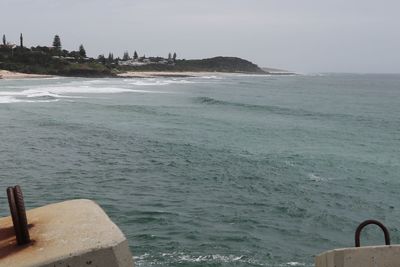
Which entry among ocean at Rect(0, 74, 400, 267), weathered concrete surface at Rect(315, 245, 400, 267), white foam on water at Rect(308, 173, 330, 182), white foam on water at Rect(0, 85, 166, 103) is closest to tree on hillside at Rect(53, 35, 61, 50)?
white foam on water at Rect(0, 85, 166, 103)

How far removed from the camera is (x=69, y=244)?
3299mm

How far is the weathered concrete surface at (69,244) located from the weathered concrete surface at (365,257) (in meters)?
2.08

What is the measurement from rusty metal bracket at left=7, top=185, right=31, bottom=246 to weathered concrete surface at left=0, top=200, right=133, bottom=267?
63mm

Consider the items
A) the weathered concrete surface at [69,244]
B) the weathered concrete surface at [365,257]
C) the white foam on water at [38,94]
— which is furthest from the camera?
the white foam on water at [38,94]

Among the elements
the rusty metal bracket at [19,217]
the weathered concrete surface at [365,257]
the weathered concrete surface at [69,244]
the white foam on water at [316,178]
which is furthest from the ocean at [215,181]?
A: the rusty metal bracket at [19,217]

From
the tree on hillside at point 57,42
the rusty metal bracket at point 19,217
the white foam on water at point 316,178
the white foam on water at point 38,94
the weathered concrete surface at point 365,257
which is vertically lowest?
the white foam on water at point 316,178

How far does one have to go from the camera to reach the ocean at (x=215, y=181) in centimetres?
1071

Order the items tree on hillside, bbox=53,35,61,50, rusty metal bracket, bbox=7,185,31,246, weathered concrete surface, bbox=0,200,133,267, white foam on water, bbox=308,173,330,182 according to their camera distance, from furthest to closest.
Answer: tree on hillside, bbox=53,35,61,50, white foam on water, bbox=308,173,330,182, rusty metal bracket, bbox=7,185,31,246, weathered concrete surface, bbox=0,200,133,267

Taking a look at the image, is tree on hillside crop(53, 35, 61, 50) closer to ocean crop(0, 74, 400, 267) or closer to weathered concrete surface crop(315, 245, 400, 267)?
ocean crop(0, 74, 400, 267)

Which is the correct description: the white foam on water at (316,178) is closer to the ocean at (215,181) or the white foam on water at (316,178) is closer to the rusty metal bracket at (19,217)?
the ocean at (215,181)

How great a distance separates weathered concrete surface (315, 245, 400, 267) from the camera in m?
4.45

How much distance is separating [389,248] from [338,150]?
1965 centimetres

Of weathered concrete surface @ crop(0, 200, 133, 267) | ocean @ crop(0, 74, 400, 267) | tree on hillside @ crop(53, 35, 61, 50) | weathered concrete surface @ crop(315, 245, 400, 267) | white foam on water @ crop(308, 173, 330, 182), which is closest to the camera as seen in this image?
weathered concrete surface @ crop(0, 200, 133, 267)

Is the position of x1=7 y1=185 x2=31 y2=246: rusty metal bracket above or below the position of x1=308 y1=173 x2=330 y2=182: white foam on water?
above
